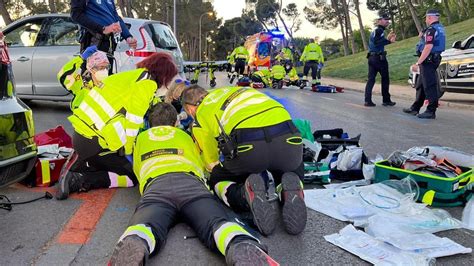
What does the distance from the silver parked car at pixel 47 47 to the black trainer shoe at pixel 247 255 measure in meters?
6.09

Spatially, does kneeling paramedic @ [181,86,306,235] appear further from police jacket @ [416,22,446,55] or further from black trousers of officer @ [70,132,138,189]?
police jacket @ [416,22,446,55]

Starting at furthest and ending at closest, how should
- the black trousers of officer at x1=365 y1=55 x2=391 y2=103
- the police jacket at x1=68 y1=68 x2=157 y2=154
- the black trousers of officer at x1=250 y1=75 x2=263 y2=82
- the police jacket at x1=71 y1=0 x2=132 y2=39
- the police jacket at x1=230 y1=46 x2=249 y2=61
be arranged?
the police jacket at x1=230 y1=46 x2=249 y2=61, the black trousers of officer at x1=250 y1=75 x2=263 y2=82, the black trousers of officer at x1=365 y1=55 x2=391 y2=103, the police jacket at x1=71 y1=0 x2=132 y2=39, the police jacket at x1=68 y1=68 x2=157 y2=154

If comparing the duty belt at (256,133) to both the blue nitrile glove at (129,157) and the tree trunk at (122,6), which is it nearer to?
the blue nitrile glove at (129,157)

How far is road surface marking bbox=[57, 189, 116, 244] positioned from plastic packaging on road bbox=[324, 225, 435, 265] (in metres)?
1.65

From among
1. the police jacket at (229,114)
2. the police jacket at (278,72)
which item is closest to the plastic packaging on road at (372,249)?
the police jacket at (229,114)

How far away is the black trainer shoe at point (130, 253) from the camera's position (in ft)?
7.83

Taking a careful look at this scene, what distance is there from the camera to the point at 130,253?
242 cm

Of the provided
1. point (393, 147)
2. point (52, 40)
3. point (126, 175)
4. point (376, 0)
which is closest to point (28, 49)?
point (52, 40)

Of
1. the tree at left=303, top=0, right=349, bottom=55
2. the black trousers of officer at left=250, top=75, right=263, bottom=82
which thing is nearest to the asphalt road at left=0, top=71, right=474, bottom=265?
the black trousers of officer at left=250, top=75, right=263, bottom=82

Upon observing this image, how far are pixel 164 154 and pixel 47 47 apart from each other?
5803 mm

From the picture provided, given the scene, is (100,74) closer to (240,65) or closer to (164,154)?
(164,154)

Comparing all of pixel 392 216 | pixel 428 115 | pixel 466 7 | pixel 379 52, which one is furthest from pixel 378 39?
pixel 466 7

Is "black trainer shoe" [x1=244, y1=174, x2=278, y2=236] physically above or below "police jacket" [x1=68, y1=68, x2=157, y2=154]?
below

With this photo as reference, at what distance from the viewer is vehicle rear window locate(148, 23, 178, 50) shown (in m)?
8.52
